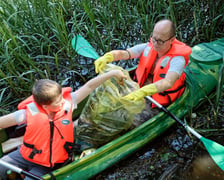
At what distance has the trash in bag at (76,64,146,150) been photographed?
2.10 m

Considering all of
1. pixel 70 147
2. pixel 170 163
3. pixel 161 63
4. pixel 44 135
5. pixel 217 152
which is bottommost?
pixel 170 163

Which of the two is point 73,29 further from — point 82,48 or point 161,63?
point 161,63

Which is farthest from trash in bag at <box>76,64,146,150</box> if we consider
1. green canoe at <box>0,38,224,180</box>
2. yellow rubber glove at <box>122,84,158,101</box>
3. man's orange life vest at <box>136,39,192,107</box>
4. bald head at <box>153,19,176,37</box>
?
bald head at <box>153,19,176,37</box>

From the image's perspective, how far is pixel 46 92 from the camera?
1.61 m

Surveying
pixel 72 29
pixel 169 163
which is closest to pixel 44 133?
pixel 169 163

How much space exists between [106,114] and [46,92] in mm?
678

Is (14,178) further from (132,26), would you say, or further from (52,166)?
(132,26)

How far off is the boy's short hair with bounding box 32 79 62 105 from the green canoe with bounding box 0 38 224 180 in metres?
0.51

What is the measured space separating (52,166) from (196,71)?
1.78 m

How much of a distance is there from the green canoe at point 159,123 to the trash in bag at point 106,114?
0.16 metres

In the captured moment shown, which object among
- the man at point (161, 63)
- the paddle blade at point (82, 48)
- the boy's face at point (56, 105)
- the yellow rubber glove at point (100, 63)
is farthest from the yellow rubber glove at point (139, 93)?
the paddle blade at point (82, 48)

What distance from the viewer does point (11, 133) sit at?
2.06m

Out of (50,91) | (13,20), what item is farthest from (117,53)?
(13,20)

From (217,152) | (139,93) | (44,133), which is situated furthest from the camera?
(139,93)
